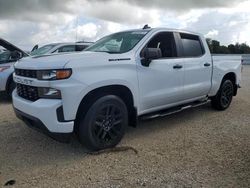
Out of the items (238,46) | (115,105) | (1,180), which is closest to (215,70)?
(115,105)

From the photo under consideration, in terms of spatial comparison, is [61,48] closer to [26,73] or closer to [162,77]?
[162,77]

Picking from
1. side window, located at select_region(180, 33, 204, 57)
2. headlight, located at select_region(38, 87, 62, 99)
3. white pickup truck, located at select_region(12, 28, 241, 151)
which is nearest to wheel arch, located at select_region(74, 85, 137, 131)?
white pickup truck, located at select_region(12, 28, 241, 151)

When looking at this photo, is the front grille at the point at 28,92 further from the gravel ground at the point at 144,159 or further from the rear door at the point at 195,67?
the rear door at the point at 195,67

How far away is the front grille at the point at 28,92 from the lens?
456cm

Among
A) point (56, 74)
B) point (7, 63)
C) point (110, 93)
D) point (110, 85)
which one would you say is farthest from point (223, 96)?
point (7, 63)

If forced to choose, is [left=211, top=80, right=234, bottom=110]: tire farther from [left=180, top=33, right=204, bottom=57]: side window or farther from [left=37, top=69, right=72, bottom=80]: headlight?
[left=37, top=69, right=72, bottom=80]: headlight

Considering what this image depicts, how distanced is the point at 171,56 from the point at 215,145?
1790mm

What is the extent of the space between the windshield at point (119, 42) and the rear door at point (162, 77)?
10.2 inches

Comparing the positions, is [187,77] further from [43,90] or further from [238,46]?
[238,46]

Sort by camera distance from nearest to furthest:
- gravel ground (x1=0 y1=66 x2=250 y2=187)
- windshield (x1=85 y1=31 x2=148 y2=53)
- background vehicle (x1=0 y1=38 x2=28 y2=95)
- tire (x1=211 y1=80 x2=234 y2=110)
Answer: gravel ground (x1=0 y1=66 x2=250 y2=187), windshield (x1=85 y1=31 x2=148 y2=53), tire (x1=211 y1=80 x2=234 y2=110), background vehicle (x1=0 y1=38 x2=28 y2=95)

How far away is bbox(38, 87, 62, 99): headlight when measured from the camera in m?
4.28

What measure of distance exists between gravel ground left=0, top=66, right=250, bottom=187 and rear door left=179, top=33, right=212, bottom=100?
72 centimetres

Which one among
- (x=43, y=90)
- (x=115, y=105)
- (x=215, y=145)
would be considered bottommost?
(x=215, y=145)

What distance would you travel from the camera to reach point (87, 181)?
386 centimetres
